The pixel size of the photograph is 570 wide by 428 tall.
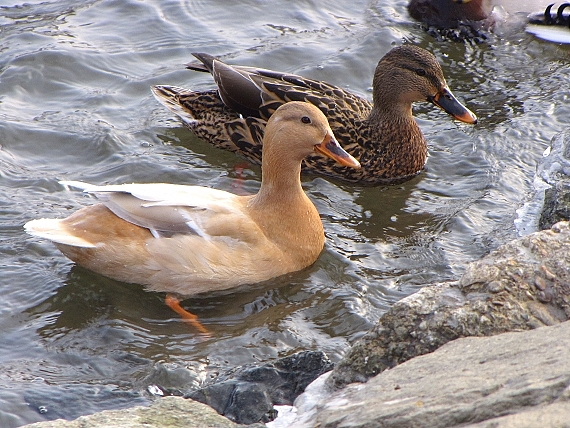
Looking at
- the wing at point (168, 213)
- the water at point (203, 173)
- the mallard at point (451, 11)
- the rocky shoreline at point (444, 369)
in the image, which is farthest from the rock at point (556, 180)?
the mallard at point (451, 11)

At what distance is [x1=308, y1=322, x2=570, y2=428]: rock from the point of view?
102 inches

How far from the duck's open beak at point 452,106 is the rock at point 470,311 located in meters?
3.90

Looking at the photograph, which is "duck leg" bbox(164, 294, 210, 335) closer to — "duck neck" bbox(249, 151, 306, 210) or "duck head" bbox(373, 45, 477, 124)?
"duck neck" bbox(249, 151, 306, 210)

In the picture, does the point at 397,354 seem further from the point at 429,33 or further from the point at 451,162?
the point at 429,33

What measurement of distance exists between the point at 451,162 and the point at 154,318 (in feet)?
11.4

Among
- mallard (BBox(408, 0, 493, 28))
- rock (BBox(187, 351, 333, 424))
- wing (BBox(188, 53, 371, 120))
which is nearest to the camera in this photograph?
rock (BBox(187, 351, 333, 424))

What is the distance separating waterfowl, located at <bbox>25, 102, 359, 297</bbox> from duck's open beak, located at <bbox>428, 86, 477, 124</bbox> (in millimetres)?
2494

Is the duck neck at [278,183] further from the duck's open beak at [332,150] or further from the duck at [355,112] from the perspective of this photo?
the duck at [355,112]

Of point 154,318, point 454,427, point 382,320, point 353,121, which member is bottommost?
point 154,318

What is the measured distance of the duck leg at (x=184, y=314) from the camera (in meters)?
5.21

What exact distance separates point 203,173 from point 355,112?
1.51m

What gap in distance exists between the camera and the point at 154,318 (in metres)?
5.32

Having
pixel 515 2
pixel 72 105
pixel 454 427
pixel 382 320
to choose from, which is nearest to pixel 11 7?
pixel 72 105

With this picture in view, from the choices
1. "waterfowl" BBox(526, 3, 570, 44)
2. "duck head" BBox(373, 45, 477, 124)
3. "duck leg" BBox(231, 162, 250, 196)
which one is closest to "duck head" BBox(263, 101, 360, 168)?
"duck leg" BBox(231, 162, 250, 196)
